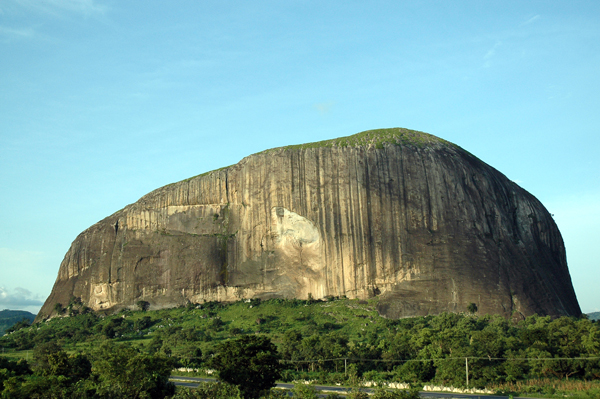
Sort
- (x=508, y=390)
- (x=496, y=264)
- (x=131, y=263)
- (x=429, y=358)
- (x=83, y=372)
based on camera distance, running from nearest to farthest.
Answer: (x=508, y=390) < (x=83, y=372) < (x=429, y=358) < (x=496, y=264) < (x=131, y=263)

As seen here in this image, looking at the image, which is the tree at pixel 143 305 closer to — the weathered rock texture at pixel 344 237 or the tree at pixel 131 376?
the weathered rock texture at pixel 344 237

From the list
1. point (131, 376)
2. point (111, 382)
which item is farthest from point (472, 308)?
point (111, 382)

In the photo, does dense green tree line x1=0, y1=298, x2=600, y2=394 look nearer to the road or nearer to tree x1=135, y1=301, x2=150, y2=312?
tree x1=135, y1=301, x2=150, y2=312

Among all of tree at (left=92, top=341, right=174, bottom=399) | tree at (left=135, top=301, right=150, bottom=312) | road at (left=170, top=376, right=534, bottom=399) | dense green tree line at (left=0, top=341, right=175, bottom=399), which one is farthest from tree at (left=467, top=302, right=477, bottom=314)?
tree at (left=135, top=301, right=150, bottom=312)

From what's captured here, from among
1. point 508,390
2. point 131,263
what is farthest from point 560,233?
point 131,263

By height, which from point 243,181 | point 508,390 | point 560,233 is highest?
point 243,181

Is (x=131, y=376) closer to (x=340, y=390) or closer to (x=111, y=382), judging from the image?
(x=111, y=382)

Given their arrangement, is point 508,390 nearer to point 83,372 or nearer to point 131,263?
point 83,372
